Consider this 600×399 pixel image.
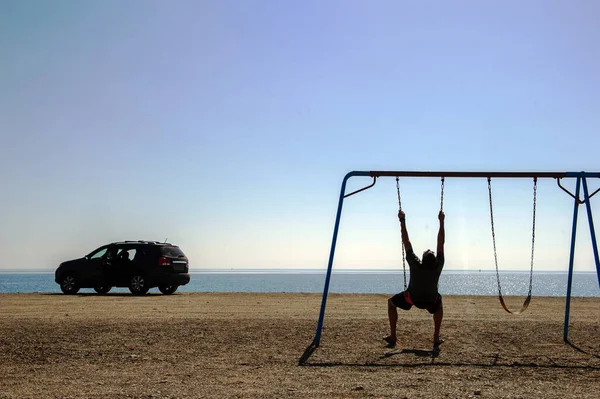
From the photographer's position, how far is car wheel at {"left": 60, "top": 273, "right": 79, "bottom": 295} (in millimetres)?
28750

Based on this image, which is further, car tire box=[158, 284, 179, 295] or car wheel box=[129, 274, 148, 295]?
car tire box=[158, 284, 179, 295]

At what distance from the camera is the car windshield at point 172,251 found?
28.7m

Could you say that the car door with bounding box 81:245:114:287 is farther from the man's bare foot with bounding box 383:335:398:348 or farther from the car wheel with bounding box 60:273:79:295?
the man's bare foot with bounding box 383:335:398:348

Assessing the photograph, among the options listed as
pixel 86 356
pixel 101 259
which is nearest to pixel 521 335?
pixel 86 356

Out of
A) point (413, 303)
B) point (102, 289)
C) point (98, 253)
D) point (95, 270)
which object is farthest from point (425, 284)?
point (98, 253)

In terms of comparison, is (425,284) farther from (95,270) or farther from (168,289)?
(95,270)

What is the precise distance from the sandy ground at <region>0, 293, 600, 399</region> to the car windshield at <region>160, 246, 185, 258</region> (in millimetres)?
9502

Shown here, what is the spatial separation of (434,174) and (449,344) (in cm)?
322

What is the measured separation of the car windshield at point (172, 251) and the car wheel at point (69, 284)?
3.68 meters

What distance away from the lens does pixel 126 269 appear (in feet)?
93.1

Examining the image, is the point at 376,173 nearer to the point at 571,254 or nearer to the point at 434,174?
the point at 434,174

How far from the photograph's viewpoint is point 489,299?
84.2 ft

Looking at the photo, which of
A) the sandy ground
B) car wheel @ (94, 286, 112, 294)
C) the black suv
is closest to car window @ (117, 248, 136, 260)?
the black suv

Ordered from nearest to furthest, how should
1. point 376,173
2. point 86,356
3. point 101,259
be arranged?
point 86,356, point 376,173, point 101,259
